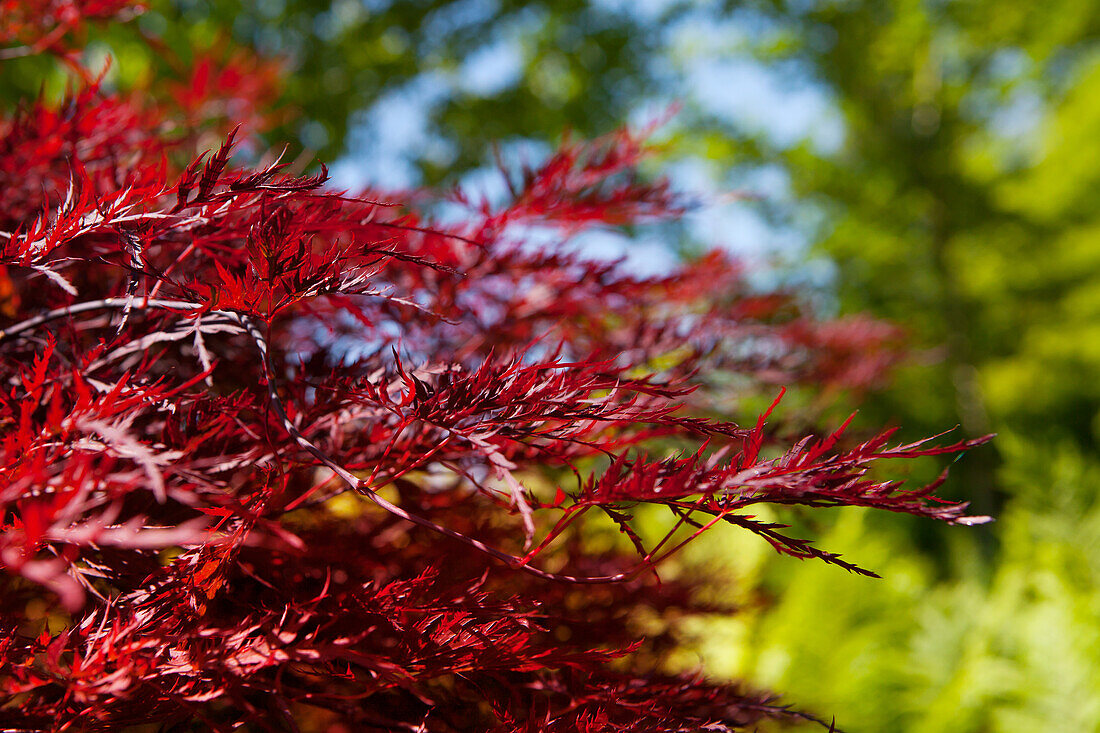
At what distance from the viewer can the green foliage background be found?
2783mm

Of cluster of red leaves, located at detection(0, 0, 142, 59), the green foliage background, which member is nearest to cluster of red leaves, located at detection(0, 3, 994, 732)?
cluster of red leaves, located at detection(0, 0, 142, 59)

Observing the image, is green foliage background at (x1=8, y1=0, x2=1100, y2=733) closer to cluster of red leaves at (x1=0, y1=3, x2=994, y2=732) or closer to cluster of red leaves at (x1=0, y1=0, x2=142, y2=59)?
cluster of red leaves at (x1=0, y1=3, x2=994, y2=732)

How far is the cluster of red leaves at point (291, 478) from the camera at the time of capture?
69 centimetres

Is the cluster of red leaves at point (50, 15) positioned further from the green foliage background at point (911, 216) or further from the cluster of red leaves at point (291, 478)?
the green foliage background at point (911, 216)

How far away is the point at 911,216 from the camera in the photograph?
22.7 ft

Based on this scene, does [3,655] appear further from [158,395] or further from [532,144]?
[532,144]

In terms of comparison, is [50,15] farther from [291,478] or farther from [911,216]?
[911,216]

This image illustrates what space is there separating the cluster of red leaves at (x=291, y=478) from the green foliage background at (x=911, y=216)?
1353 millimetres

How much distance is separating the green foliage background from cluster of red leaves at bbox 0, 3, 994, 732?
1353 millimetres

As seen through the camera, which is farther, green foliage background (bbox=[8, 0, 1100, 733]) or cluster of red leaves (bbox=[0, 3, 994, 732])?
green foliage background (bbox=[8, 0, 1100, 733])

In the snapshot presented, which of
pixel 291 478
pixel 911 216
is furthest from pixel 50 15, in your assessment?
pixel 911 216

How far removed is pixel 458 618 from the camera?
78 centimetres

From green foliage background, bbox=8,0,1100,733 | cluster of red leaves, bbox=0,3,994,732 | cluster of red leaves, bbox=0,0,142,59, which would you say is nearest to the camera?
cluster of red leaves, bbox=0,3,994,732

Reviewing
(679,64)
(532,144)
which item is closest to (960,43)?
(679,64)
